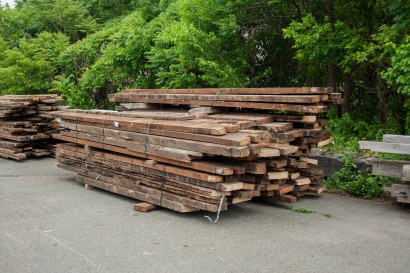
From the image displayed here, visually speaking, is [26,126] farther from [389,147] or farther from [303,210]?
[389,147]

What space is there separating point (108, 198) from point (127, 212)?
1094 mm

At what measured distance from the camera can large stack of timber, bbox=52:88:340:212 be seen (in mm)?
6438

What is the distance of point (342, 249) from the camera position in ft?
18.3

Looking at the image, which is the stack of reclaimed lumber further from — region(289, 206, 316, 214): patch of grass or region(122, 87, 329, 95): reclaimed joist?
region(289, 206, 316, 214): patch of grass

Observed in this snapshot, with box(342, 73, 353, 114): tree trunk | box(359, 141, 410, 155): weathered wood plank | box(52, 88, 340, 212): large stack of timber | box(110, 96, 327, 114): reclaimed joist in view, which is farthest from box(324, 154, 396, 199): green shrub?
box(342, 73, 353, 114): tree trunk

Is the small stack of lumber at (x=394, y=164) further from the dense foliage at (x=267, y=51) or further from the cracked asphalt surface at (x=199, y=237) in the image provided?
the dense foliage at (x=267, y=51)

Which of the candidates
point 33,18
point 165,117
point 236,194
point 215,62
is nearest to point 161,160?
point 165,117

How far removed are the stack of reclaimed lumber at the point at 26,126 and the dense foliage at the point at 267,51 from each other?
9.31ft

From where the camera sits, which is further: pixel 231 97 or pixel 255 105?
pixel 231 97

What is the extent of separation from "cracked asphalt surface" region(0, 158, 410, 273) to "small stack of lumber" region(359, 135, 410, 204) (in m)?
0.31

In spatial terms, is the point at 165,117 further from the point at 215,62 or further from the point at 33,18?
the point at 33,18

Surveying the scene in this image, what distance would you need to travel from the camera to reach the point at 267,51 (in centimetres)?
1254

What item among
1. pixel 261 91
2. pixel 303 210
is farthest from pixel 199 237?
pixel 261 91

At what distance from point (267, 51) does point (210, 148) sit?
695 cm
